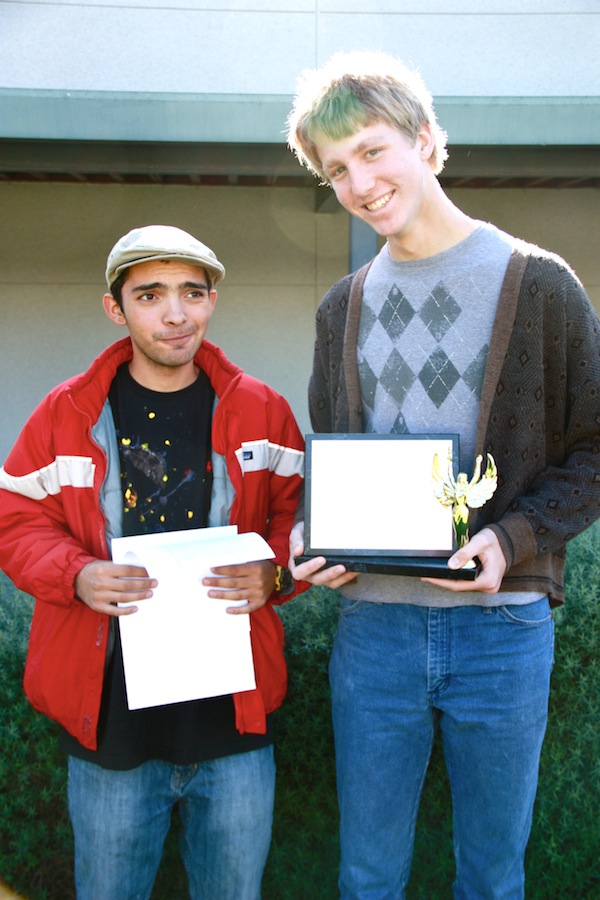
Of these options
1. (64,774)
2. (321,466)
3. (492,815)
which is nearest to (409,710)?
(492,815)

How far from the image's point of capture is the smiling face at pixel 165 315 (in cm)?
221

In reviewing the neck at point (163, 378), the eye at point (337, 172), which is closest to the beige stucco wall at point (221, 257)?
the neck at point (163, 378)

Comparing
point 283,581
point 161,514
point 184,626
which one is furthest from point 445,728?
point 161,514

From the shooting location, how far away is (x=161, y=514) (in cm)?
218

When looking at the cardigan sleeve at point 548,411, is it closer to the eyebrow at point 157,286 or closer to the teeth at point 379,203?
the teeth at point 379,203

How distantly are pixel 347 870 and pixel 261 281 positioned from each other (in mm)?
5779

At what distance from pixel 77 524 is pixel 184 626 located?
15.7 inches

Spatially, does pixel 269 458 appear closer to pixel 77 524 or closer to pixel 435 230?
pixel 77 524

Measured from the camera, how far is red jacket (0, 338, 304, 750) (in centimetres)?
209

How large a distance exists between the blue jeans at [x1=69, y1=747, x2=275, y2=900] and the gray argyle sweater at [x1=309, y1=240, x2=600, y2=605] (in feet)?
2.96

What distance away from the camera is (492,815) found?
1916 mm

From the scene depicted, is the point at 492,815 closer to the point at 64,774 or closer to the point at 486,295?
the point at 486,295

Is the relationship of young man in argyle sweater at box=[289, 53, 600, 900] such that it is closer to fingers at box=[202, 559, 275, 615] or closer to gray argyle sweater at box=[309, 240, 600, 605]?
gray argyle sweater at box=[309, 240, 600, 605]

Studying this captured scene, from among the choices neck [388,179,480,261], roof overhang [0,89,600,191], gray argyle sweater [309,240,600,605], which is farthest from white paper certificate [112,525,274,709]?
roof overhang [0,89,600,191]
